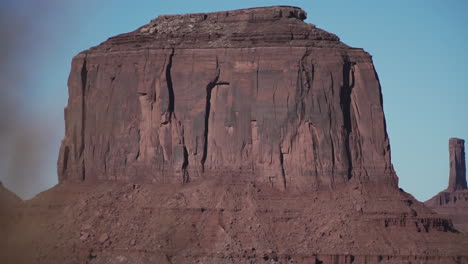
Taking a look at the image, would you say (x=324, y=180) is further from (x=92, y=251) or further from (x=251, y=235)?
(x=92, y=251)

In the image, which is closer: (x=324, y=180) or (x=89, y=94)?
(x=324, y=180)

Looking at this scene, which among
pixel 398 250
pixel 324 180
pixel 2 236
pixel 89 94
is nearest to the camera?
pixel 2 236

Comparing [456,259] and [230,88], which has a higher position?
[230,88]

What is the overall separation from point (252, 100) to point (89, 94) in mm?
11436

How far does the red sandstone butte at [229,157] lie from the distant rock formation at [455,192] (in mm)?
51950

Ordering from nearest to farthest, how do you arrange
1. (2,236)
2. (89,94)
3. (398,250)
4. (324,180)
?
(2,236) → (398,250) → (324,180) → (89,94)

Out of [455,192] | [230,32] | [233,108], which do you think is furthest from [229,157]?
[455,192]

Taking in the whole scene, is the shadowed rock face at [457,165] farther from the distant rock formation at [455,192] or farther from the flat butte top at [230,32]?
A: the flat butte top at [230,32]

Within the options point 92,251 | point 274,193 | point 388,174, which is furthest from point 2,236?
point 388,174

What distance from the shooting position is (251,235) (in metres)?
87.3

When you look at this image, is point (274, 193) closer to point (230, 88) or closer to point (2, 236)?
point (230, 88)

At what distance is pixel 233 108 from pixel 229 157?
3102 mm

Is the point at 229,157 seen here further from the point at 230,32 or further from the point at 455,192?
the point at 455,192

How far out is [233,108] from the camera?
9419 centimetres
